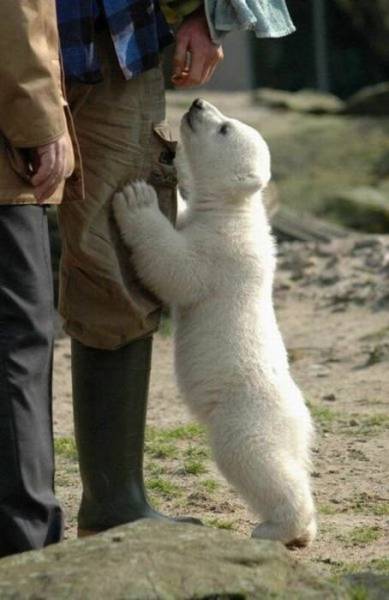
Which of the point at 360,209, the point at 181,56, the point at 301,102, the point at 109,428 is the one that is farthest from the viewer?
the point at 301,102

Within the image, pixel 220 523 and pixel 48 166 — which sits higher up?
pixel 48 166

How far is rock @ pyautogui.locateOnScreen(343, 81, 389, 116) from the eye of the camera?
16172 millimetres

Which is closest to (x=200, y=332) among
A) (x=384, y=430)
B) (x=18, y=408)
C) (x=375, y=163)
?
(x=18, y=408)

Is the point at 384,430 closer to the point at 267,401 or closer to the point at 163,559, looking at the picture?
the point at 267,401

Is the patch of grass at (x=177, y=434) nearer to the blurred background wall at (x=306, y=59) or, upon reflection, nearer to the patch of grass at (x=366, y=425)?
the patch of grass at (x=366, y=425)

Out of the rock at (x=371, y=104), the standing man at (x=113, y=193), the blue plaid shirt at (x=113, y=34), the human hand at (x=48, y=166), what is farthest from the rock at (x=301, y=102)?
the human hand at (x=48, y=166)

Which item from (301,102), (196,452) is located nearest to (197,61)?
(196,452)

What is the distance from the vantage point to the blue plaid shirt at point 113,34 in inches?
160

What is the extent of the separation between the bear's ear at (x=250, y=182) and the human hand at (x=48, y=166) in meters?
0.95

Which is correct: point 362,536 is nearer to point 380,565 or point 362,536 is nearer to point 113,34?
point 380,565

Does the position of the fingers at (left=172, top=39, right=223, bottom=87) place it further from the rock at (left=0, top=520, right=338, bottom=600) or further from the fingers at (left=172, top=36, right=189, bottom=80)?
the rock at (left=0, top=520, right=338, bottom=600)

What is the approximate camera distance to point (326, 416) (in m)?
6.28

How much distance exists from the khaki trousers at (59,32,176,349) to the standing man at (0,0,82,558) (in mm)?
356

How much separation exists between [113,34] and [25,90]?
563mm
